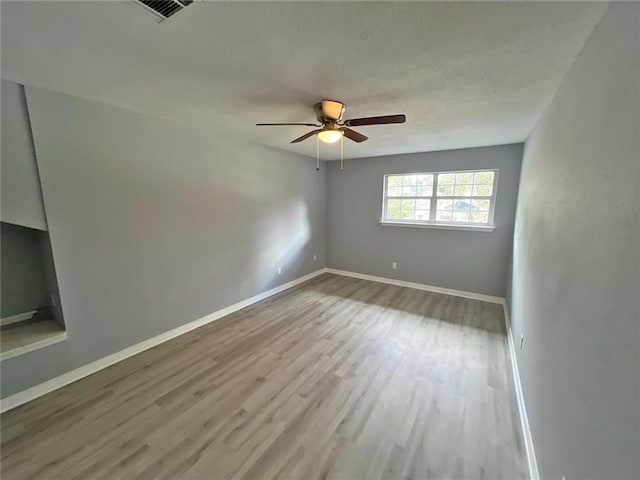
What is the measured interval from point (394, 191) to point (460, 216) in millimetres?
1224

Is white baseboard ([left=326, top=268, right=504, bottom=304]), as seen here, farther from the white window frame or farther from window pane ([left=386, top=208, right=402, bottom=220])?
window pane ([left=386, top=208, right=402, bottom=220])

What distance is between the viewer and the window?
4027mm

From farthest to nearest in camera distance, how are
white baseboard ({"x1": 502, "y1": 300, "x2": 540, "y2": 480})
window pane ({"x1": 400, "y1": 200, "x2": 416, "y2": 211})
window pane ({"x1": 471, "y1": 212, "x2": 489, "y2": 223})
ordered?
window pane ({"x1": 400, "y1": 200, "x2": 416, "y2": 211}), window pane ({"x1": 471, "y1": 212, "x2": 489, "y2": 223}), white baseboard ({"x1": 502, "y1": 300, "x2": 540, "y2": 480})

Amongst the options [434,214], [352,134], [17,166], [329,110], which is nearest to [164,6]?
[329,110]

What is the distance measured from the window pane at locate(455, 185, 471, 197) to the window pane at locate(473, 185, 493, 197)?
3.3 inches

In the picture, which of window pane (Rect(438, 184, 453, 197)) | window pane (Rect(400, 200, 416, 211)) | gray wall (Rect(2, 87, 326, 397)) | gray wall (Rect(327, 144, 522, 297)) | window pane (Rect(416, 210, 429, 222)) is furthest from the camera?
window pane (Rect(400, 200, 416, 211))

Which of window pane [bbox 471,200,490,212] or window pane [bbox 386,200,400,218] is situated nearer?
window pane [bbox 471,200,490,212]

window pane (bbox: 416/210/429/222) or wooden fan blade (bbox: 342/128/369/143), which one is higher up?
wooden fan blade (bbox: 342/128/369/143)

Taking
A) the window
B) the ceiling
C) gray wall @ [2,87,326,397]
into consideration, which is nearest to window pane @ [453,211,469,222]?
the window

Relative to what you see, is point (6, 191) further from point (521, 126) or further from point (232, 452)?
point (521, 126)

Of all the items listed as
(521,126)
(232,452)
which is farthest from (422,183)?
(232,452)

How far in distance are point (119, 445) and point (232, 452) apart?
769 millimetres

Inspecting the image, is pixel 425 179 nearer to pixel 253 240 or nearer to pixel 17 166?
pixel 253 240

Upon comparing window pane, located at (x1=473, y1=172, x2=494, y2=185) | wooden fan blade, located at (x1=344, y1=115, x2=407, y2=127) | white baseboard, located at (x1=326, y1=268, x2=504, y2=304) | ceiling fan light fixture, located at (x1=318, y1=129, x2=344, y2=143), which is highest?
wooden fan blade, located at (x1=344, y1=115, x2=407, y2=127)
